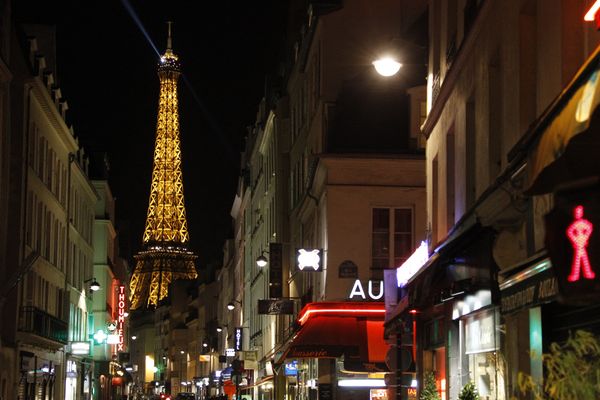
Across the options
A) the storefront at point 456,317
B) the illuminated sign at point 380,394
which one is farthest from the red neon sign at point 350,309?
the storefront at point 456,317

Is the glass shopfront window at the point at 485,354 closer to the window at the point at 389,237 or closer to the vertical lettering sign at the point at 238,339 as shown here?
the window at the point at 389,237

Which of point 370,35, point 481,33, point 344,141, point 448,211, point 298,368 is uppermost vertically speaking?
point 370,35

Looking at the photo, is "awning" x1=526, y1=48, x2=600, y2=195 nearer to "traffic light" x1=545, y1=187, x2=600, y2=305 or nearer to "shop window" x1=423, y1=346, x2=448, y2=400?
"traffic light" x1=545, y1=187, x2=600, y2=305

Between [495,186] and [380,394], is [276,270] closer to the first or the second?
[380,394]

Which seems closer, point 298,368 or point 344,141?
point 344,141

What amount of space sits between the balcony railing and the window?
13.8 meters

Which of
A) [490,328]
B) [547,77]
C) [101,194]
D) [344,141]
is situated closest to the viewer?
[547,77]

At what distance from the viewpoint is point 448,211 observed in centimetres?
2139

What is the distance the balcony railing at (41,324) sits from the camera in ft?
135

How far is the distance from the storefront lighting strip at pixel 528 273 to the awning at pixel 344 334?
19.7 m

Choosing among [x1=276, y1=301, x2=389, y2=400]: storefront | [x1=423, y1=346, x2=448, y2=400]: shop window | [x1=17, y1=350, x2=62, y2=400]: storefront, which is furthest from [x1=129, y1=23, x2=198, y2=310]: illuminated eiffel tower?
[x1=423, y1=346, x2=448, y2=400]: shop window

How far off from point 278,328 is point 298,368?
26.2ft

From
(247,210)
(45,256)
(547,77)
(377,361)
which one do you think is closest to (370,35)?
(377,361)

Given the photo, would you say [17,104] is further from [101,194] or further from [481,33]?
[101,194]
